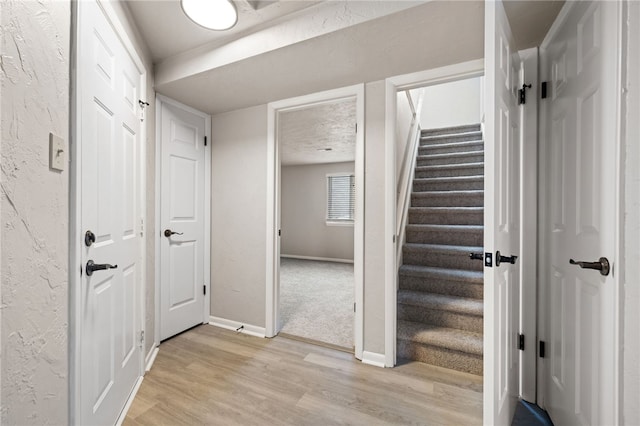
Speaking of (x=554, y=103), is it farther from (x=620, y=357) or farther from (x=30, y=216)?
(x=30, y=216)

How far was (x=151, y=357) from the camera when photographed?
2121mm

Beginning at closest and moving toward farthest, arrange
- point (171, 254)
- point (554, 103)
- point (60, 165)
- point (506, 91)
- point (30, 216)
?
1. point (30, 216)
2. point (60, 165)
3. point (506, 91)
4. point (554, 103)
5. point (171, 254)

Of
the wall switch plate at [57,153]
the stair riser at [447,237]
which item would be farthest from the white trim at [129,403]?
the stair riser at [447,237]

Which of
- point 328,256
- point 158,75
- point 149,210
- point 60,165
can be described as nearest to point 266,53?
point 158,75

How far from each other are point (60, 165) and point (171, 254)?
1626 mm

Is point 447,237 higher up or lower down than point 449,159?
lower down

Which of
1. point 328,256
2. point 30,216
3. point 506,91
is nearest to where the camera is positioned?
point 30,216

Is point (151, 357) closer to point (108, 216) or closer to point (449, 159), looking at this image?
point (108, 216)

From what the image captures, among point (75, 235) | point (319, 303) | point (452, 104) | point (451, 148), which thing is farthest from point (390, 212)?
point (452, 104)

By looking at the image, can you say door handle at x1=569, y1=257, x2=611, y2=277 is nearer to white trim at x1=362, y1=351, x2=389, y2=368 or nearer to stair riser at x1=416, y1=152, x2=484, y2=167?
white trim at x1=362, y1=351, x2=389, y2=368

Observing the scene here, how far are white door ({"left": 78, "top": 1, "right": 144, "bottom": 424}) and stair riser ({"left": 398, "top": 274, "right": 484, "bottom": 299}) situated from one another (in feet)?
6.94

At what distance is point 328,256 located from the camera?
6.37 m

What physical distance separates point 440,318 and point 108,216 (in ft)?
7.67

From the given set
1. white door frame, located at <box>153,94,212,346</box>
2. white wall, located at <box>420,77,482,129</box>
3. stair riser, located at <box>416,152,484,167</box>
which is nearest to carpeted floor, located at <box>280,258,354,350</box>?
white door frame, located at <box>153,94,212,346</box>
